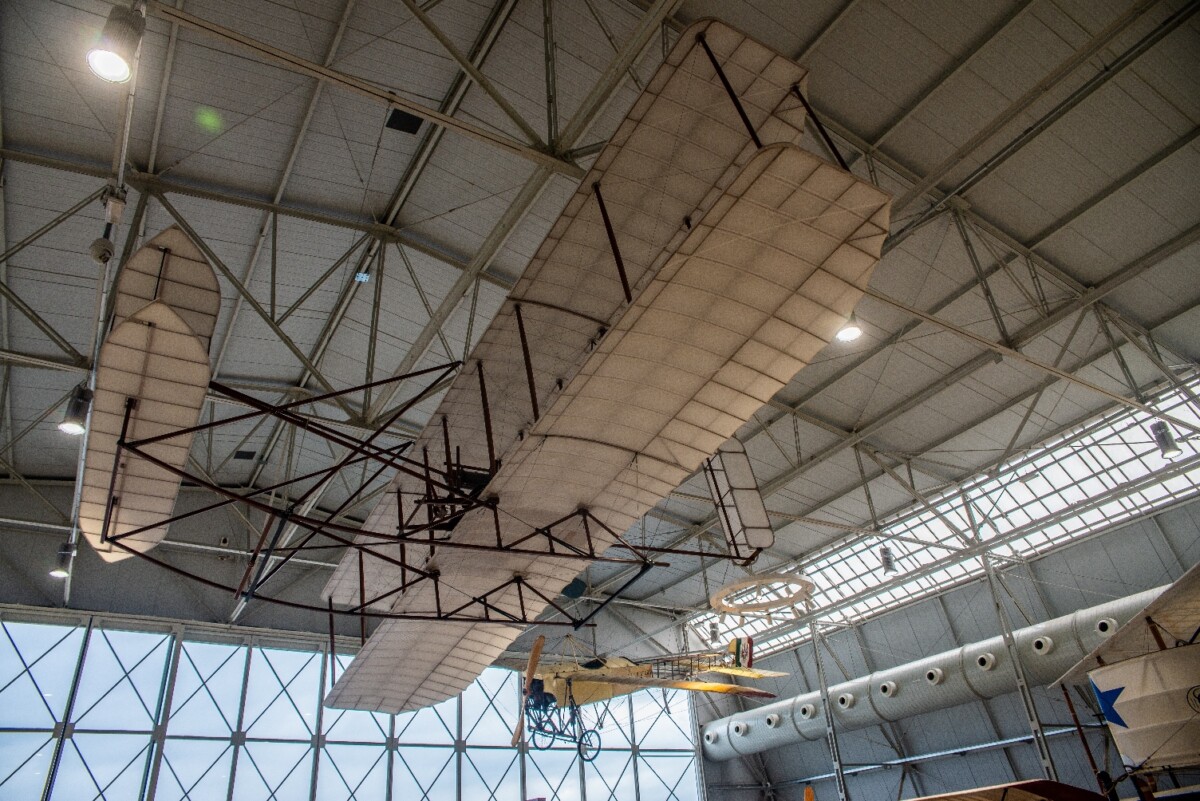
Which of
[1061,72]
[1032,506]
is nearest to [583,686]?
[1032,506]

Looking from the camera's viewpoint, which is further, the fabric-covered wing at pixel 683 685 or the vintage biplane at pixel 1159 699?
the fabric-covered wing at pixel 683 685

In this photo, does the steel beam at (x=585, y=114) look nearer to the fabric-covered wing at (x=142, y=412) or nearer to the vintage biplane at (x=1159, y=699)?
the fabric-covered wing at (x=142, y=412)

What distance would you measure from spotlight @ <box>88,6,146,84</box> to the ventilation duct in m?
24.0

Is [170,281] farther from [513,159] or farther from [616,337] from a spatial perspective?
[513,159]

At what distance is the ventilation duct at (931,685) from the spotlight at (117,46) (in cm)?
2401

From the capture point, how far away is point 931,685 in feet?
82.1

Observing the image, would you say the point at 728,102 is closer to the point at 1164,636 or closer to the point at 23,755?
the point at 1164,636

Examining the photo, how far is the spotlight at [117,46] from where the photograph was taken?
20.1ft

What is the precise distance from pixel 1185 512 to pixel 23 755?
3459cm

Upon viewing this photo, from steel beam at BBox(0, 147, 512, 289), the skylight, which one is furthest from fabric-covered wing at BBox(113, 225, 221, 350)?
the skylight

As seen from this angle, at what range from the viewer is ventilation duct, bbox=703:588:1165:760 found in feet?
67.6

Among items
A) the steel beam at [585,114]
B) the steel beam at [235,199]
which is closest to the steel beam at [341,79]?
the steel beam at [585,114]

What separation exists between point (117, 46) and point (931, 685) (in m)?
27.5

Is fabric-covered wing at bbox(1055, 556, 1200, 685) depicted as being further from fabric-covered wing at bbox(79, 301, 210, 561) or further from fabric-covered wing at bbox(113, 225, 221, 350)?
fabric-covered wing at bbox(79, 301, 210, 561)
